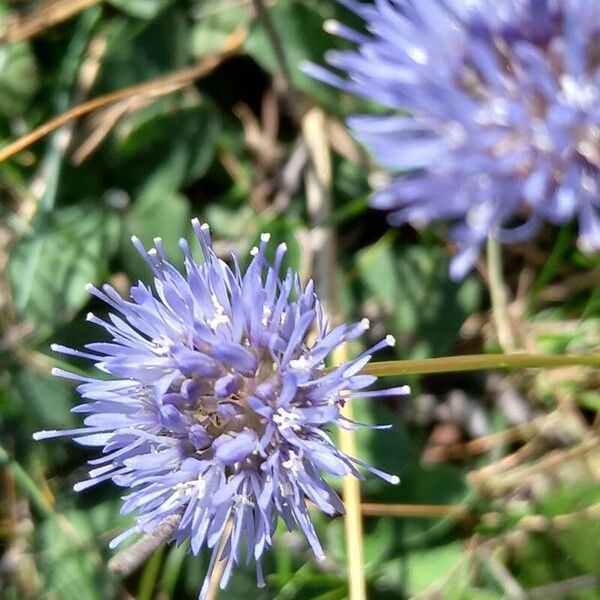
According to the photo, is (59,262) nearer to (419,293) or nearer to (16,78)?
(16,78)

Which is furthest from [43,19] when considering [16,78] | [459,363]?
[459,363]

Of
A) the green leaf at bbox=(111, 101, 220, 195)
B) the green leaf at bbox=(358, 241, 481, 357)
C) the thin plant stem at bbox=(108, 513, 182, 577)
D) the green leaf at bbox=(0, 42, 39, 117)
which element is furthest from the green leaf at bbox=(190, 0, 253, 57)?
the thin plant stem at bbox=(108, 513, 182, 577)

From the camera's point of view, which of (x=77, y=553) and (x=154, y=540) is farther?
(x=77, y=553)

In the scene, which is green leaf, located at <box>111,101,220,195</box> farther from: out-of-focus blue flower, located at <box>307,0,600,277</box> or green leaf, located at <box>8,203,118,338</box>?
out-of-focus blue flower, located at <box>307,0,600,277</box>

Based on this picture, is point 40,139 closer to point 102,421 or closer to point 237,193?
point 237,193

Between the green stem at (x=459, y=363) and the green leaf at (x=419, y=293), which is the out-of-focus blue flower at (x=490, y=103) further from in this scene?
the green leaf at (x=419, y=293)

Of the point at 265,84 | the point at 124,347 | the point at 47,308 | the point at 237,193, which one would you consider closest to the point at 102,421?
the point at 124,347
